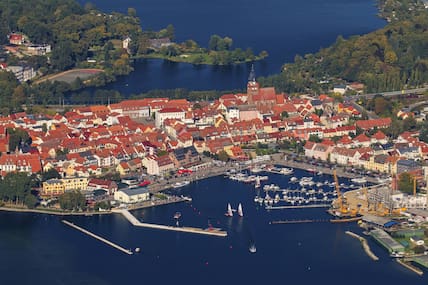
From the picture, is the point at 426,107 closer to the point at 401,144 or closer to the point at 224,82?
the point at 401,144

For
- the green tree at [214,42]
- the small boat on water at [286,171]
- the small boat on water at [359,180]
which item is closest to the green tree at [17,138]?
the small boat on water at [286,171]

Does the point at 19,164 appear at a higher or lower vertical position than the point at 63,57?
lower

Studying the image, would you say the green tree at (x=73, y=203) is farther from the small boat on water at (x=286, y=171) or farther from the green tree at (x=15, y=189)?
the small boat on water at (x=286, y=171)

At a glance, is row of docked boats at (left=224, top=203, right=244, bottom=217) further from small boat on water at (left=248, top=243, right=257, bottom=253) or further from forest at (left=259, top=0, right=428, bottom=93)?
forest at (left=259, top=0, right=428, bottom=93)

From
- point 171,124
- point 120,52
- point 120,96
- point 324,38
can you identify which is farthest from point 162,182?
point 324,38

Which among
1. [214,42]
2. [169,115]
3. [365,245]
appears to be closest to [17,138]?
[169,115]

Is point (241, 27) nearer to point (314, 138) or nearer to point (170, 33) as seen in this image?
point (170, 33)
